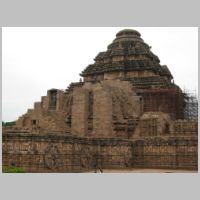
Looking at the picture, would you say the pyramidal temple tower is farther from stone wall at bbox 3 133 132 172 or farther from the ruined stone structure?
stone wall at bbox 3 133 132 172

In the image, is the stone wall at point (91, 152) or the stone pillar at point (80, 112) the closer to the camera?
the stone wall at point (91, 152)

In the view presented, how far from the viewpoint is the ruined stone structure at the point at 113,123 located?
2634cm

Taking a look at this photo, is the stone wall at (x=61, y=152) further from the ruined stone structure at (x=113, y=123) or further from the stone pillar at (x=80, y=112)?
the stone pillar at (x=80, y=112)

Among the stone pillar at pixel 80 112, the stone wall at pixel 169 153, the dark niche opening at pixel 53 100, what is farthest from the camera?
the dark niche opening at pixel 53 100

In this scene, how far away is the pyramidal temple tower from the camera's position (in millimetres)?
34875

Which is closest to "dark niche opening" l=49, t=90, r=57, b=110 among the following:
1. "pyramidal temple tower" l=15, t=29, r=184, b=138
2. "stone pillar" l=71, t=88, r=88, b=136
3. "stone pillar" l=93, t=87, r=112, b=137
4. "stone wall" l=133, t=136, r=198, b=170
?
"pyramidal temple tower" l=15, t=29, r=184, b=138

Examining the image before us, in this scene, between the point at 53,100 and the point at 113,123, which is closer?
the point at 113,123

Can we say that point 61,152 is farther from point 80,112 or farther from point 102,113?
point 80,112

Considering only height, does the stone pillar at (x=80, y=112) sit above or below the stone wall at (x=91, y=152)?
above

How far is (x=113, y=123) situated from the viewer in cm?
3575

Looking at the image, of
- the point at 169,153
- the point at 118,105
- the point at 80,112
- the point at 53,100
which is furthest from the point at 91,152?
the point at 53,100

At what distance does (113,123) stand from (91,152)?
601 cm

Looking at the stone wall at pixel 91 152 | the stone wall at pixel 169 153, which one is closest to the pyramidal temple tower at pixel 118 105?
the stone wall at pixel 169 153

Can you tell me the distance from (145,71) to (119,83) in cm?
367
